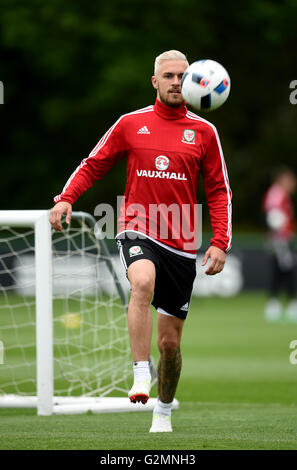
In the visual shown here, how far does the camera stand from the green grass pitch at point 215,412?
5.75 m

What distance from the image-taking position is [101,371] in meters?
9.40

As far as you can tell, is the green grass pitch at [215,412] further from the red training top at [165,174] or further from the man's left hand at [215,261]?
the red training top at [165,174]

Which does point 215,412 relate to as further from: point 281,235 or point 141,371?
point 281,235

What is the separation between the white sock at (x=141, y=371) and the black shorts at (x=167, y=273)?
0.55 m

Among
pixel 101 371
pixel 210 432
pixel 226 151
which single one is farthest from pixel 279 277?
pixel 226 151

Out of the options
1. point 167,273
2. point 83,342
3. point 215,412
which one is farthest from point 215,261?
point 83,342

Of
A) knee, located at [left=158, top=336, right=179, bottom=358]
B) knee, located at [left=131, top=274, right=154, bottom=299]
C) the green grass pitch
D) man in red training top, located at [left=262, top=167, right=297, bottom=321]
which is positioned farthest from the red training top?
man in red training top, located at [left=262, top=167, right=297, bottom=321]

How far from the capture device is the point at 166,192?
616cm

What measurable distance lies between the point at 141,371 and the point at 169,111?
1696mm

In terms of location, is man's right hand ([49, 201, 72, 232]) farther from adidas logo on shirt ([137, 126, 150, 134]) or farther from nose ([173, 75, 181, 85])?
nose ([173, 75, 181, 85])

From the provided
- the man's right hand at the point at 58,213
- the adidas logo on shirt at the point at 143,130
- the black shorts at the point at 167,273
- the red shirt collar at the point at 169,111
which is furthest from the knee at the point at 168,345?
the red shirt collar at the point at 169,111

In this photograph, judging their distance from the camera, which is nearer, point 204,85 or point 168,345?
point 204,85

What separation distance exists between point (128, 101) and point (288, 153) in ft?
23.5

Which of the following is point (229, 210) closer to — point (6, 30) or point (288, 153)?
point (6, 30)
